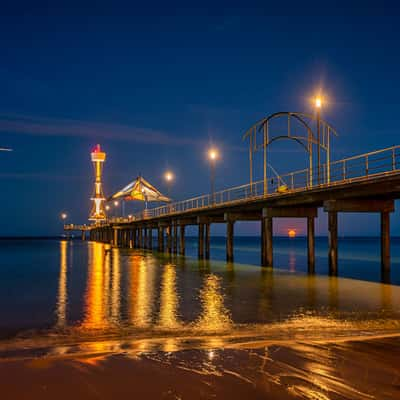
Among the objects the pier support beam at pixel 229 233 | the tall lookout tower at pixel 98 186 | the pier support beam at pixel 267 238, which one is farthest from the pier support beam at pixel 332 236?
the tall lookout tower at pixel 98 186

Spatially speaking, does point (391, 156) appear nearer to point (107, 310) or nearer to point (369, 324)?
point (369, 324)

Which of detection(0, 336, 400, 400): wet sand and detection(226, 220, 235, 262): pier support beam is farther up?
detection(226, 220, 235, 262): pier support beam

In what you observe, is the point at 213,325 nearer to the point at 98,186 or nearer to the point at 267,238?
the point at 267,238

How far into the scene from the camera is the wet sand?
21.5 ft

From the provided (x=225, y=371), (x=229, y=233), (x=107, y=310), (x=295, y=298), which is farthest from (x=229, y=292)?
(x=229, y=233)

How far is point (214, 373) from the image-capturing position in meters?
7.43

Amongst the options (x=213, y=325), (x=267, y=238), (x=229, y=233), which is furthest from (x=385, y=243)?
(x=213, y=325)

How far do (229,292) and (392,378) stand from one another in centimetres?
1415

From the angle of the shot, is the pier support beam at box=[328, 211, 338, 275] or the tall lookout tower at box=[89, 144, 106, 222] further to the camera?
the tall lookout tower at box=[89, 144, 106, 222]

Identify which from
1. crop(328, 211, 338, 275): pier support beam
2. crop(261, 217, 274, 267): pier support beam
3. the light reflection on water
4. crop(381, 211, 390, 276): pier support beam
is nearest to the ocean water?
the light reflection on water

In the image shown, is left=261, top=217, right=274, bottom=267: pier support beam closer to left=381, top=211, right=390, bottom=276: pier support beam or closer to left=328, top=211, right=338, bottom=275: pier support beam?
left=328, top=211, right=338, bottom=275: pier support beam

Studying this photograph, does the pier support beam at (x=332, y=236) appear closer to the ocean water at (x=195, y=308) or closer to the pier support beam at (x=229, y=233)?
the ocean water at (x=195, y=308)

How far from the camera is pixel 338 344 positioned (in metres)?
9.46

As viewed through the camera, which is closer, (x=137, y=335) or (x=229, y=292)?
(x=137, y=335)
